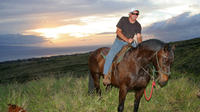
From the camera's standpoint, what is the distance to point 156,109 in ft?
21.2

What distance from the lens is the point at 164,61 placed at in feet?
13.2

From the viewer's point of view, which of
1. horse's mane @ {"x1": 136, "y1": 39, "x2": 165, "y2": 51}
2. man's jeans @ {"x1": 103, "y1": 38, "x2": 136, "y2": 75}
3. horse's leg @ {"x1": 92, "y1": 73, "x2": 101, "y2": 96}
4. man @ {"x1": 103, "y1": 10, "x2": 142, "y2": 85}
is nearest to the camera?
horse's mane @ {"x1": 136, "y1": 39, "x2": 165, "y2": 51}

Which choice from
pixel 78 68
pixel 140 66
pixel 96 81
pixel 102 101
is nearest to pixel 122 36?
pixel 140 66

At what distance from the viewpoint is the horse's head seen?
3943 millimetres

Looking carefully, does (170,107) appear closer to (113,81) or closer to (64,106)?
(113,81)

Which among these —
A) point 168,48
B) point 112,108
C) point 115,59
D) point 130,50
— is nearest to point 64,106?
point 112,108

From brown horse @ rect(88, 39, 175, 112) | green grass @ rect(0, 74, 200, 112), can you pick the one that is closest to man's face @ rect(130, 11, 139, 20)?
brown horse @ rect(88, 39, 175, 112)

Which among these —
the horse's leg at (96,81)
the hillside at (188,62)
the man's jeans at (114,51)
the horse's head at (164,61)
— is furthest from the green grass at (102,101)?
the hillside at (188,62)

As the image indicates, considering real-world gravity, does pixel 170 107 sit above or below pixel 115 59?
below

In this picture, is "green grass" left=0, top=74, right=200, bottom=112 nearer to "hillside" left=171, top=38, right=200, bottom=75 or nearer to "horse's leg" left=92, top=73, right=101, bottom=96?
"horse's leg" left=92, top=73, right=101, bottom=96

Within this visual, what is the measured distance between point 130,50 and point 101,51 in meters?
1.71

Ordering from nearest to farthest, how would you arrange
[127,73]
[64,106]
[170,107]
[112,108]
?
1. [127,73]
2. [64,106]
3. [112,108]
4. [170,107]

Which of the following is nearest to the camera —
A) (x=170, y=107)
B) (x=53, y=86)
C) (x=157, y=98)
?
(x=170, y=107)

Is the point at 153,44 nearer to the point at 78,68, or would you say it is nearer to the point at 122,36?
the point at 122,36
